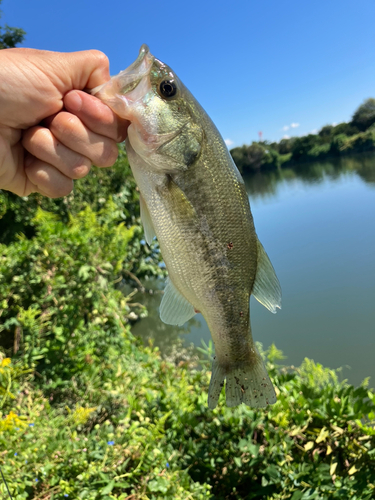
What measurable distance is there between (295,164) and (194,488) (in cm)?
6036

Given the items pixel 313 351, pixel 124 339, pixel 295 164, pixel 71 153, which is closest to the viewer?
pixel 71 153

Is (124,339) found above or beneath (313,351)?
above

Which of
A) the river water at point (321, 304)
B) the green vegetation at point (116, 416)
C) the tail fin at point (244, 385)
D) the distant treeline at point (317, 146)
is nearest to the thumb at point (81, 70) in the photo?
the tail fin at point (244, 385)

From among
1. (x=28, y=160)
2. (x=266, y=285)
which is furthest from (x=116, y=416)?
(x=28, y=160)

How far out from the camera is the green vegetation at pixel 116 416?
1.83m

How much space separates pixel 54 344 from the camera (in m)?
2.88

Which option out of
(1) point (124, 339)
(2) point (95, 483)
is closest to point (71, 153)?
(2) point (95, 483)

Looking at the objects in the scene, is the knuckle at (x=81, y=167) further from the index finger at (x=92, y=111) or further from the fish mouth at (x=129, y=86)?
the fish mouth at (x=129, y=86)

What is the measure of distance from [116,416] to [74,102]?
2369mm

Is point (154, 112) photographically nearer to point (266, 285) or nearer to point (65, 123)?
point (65, 123)

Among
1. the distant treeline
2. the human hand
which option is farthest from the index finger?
the distant treeline

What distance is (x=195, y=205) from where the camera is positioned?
4.23 ft

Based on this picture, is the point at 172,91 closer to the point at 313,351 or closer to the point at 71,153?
the point at 71,153

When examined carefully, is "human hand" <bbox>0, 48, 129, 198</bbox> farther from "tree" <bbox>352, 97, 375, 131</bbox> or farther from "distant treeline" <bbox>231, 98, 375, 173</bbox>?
"tree" <bbox>352, 97, 375, 131</bbox>
